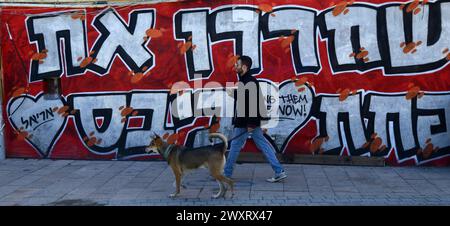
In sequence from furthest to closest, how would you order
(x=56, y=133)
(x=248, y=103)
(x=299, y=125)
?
(x=56, y=133)
(x=299, y=125)
(x=248, y=103)

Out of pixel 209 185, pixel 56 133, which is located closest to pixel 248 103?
pixel 209 185

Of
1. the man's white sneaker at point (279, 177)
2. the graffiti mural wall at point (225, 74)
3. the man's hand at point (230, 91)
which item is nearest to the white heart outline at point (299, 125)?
the graffiti mural wall at point (225, 74)

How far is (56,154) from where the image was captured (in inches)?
426

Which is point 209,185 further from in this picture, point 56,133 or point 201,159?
point 56,133

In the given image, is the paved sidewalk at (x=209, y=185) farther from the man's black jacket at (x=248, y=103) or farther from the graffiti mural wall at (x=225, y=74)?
the man's black jacket at (x=248, y=103)

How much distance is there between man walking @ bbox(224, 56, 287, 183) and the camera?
27.1ft

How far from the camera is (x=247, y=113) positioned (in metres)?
8.30

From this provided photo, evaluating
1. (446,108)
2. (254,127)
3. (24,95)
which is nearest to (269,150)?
(254,127)

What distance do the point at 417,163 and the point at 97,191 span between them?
5.71 meters

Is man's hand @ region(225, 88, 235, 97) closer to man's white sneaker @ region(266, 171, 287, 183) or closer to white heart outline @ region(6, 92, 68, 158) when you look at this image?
man's white sneaker @ region(266, 171, 287, 183)

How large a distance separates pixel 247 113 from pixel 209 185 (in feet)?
4.32

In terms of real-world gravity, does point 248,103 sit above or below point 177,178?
above

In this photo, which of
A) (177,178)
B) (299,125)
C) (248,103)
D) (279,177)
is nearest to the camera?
(177,178)

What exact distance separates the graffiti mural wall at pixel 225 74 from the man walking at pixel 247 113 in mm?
1678
